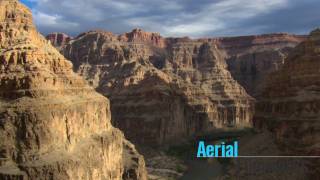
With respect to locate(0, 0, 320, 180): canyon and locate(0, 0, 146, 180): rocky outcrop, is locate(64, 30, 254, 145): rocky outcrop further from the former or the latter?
locate(0, 0, 146, 180): rocky outcrop

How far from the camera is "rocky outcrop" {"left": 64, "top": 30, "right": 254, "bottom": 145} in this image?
12625 cm

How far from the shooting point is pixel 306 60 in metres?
77.5

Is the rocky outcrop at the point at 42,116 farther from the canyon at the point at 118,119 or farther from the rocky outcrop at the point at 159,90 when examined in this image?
the rocky outcrop at the point at 159,90

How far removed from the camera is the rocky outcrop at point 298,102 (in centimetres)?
7106

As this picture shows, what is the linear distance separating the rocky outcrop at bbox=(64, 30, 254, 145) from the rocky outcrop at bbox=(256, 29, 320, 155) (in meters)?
43.4

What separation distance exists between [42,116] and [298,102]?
129 ft

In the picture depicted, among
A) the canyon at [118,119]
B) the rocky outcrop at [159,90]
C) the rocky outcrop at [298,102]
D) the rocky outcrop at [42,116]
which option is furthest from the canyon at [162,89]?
the rocky outcrop at [42,116]

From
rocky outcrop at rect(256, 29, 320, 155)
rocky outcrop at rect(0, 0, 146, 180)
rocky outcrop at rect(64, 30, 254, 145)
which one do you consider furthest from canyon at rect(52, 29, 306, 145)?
rocky outcrop at rect(0, 0, 146, 180)

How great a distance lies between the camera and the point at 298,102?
7638 cm

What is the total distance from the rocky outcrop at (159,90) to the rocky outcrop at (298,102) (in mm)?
43431

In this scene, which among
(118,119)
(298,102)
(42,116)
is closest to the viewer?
(42,116)

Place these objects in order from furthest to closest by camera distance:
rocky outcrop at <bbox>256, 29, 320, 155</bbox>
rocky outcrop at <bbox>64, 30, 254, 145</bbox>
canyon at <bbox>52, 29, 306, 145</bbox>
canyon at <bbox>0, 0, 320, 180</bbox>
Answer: canyon at <bbox>52, 29, 306, 145</bbox> < rocky outcrop at <bbox>64, 30, 254, 145</bbox> < rocky outcrop at <bbox>256, 29, 320, 155</bbox> < canyon at <bbox>0, 0, 320, 180</bbox>

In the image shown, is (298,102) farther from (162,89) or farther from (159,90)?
(162,89)

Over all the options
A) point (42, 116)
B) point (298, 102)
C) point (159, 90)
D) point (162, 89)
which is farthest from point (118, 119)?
point (42, 116)
